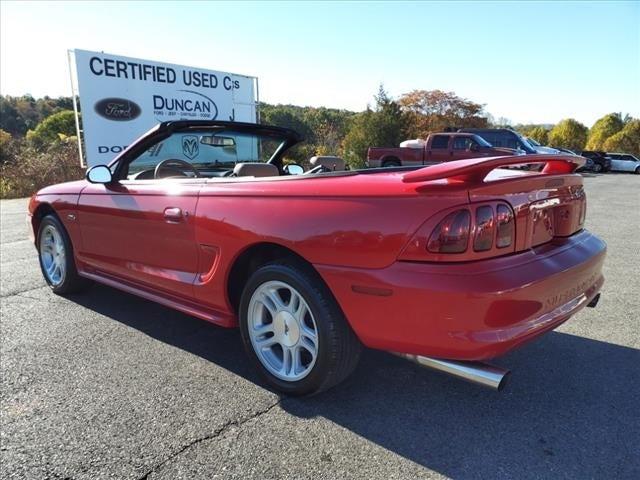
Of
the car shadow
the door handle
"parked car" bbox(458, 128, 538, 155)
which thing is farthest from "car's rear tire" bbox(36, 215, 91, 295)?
"parked car" bbox(458, 128, 538, 155)

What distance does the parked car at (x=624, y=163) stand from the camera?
113ft

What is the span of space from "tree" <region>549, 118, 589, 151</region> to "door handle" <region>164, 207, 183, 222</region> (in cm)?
4849

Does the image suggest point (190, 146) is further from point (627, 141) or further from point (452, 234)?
point (627, 141)

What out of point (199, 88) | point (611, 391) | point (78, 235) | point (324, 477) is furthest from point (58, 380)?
point (199, 88)

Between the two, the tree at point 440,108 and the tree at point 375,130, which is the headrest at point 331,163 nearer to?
the tree at point 375,130

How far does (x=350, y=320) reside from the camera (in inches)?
90.7

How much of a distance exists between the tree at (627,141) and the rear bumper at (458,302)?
46577 millimetres

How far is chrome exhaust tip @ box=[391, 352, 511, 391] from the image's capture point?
2.05 metres

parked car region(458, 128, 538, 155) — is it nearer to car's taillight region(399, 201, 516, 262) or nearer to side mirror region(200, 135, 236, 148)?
side mirror region(200, 135, 236, 148)

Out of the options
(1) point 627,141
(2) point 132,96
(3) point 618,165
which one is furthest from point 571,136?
(2) point 132,96

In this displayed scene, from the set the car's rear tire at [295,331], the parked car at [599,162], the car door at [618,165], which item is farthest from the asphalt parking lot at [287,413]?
the car door at [618,165]

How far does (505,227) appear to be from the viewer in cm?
216

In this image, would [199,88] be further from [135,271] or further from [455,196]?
[455,196]

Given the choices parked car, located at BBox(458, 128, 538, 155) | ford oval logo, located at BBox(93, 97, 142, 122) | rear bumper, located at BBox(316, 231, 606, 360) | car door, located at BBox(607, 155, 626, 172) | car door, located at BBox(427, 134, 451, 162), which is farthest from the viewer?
car door, located at BBox(607, 155, 626, 172)
